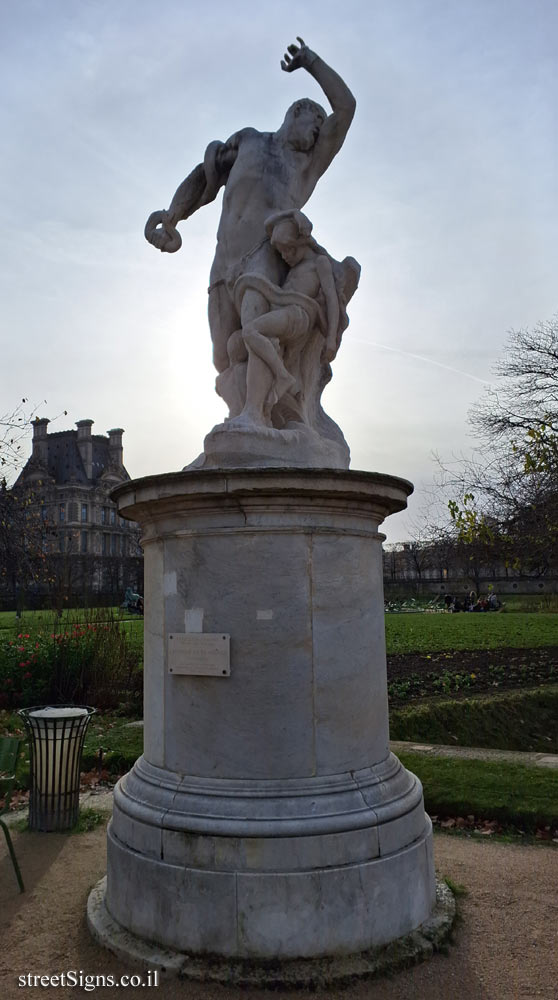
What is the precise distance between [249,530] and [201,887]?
1.72 metres

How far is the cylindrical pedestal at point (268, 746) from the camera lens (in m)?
3.40

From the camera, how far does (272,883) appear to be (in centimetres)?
334

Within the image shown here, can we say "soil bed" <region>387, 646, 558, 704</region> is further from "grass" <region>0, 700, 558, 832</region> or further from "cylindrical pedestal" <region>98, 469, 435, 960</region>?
"cylindrical pedestal" <region>98, 469, 435, 960</region>

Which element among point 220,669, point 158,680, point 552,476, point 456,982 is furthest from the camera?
point 552,476

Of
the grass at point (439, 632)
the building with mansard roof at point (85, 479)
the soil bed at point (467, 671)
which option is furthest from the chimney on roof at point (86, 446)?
the soil bed at point (467, 671)

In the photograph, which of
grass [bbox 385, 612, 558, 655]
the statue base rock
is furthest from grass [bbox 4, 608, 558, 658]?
the statue base rock

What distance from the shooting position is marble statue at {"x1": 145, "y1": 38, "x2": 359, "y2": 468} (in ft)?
15.0

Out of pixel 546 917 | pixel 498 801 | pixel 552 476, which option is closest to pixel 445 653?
pixel 552 476

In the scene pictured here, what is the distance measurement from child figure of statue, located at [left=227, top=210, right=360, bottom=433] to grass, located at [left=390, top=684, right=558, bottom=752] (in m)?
5.77

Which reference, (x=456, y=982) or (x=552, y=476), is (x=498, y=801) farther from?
(x=552, y=476)

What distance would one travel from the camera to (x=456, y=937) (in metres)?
3.66

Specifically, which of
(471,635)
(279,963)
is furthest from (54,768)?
(471,635)

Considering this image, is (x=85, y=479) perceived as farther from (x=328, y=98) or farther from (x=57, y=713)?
(x=328, y=98)

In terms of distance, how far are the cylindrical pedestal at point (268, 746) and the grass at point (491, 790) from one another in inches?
77.6
